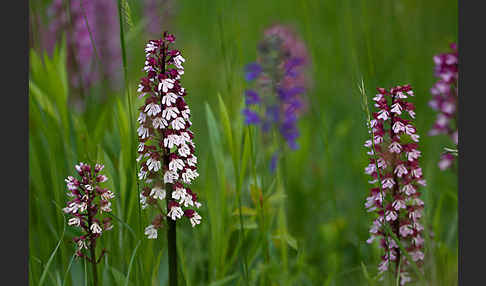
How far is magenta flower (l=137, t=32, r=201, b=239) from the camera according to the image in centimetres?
194

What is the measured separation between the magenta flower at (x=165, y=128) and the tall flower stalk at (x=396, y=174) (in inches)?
27.3

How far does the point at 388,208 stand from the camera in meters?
2.20

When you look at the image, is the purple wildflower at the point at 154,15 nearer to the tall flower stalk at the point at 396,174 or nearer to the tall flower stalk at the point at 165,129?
the tall flower stalk at the point at 165,129

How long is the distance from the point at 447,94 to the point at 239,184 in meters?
1.29

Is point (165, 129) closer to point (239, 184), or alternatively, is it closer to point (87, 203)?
point (87, 203)

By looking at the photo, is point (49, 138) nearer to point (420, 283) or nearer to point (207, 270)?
point (207, 270)

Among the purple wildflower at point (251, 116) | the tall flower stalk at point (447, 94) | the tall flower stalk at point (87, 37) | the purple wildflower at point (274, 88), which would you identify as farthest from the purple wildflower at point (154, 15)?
the tall flower stalk at point (447, 94)

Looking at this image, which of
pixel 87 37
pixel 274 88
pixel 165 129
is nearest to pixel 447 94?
pixel 274 88

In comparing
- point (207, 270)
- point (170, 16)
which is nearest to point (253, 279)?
point (207, 270)

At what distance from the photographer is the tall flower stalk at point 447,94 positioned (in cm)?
298

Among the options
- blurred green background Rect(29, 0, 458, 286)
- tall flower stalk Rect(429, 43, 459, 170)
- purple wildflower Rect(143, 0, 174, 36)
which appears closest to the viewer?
blurred green background Rect(29, 0, 458, 286)

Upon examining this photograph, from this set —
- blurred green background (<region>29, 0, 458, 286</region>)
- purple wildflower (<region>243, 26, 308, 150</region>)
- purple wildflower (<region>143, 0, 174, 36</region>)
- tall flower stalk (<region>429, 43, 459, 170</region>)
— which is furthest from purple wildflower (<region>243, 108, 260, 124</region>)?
purple wildflower (<region>143, 0, 174, 36</region>)

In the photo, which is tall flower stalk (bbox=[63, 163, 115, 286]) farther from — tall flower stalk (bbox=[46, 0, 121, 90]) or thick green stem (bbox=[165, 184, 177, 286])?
tall flower stalk (bbox=[46, 0, 121, 90])

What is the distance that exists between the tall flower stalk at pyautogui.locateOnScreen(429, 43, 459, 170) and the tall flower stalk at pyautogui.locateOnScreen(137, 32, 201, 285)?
1.57 meters
